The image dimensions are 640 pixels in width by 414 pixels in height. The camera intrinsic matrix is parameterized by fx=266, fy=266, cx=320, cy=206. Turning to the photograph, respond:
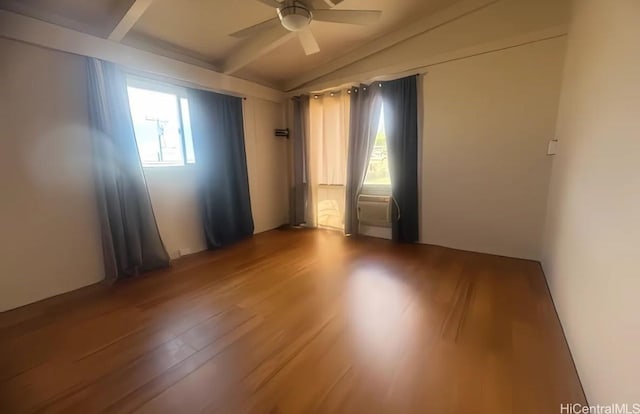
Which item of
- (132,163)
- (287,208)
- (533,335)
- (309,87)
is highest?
(309,87)

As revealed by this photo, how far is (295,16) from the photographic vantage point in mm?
2111

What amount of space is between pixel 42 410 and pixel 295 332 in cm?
138

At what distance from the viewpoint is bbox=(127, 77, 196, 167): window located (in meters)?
3.19

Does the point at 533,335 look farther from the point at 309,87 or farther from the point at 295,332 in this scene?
the point at 309,87

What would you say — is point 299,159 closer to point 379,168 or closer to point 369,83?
point 379,168

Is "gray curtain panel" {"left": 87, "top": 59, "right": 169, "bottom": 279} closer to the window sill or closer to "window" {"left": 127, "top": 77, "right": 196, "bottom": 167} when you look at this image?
"window" {"left": 127, "top": 77, "right": 196, "bottom": 167}

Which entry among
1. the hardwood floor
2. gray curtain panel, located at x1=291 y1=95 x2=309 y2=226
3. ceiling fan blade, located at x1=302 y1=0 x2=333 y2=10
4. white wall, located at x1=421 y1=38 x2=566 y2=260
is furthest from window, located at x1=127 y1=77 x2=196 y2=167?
white wall, located at x1=421 y1=38 x2=566 y2=260

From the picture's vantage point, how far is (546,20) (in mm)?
2789

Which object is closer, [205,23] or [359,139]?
[205,23]

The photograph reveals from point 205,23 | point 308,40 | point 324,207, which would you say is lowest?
point 324,207

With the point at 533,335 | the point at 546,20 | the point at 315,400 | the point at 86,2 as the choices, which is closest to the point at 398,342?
the point at 315,400

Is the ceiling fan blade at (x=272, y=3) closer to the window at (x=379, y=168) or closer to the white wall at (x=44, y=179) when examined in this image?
the white wall at (x=44, y=179)

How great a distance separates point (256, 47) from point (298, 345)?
330cm

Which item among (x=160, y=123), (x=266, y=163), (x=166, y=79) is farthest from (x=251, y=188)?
(x=166, y=79)
